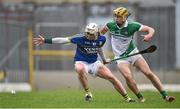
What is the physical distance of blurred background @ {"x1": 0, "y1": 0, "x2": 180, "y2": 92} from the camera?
2856 centimetres

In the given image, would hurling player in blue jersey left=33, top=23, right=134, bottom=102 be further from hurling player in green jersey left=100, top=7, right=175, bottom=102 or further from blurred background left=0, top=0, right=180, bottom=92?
blurred background left=0, top=0, right=180, bottom=92

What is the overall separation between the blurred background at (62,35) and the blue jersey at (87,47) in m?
9.96

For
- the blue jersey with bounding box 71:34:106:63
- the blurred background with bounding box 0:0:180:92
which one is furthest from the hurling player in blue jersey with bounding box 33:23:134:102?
the blurred background with bounding box 0:0:180:92

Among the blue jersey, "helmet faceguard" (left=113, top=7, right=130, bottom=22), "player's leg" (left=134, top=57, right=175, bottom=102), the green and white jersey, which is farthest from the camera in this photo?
the blue jersey

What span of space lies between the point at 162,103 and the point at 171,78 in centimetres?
1158

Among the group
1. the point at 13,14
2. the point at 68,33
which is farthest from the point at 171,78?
the point at 13,14

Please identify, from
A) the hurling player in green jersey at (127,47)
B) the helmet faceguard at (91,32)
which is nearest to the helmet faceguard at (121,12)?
the hurling player in green jersey at (127,47)

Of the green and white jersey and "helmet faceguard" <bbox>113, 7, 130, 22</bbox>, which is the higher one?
"helmet faceguard" <bbox>113, 7, 130, 22</bbox>

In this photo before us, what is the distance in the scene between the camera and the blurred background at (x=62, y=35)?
93.7 ft

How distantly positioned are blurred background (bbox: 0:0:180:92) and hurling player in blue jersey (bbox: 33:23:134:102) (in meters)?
9.97

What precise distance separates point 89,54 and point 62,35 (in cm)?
1158

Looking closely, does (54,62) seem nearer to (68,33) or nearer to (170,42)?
(68,33)

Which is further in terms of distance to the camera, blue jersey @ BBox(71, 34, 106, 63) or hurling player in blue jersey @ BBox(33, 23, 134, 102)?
blue jersey @ BBox(71, 34, 106, 63)

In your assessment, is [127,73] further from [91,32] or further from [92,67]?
[91,32]
